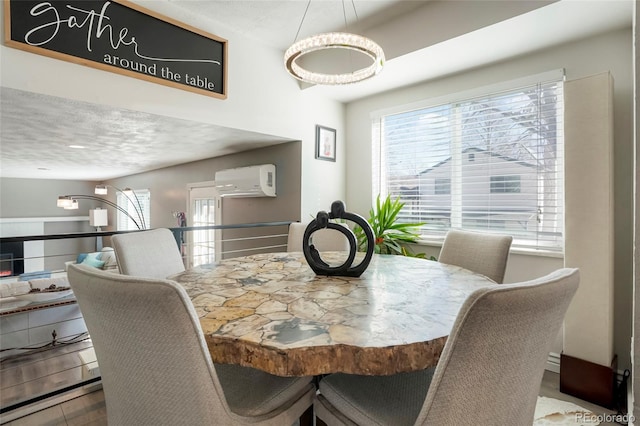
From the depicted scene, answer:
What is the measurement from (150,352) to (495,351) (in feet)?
2.40

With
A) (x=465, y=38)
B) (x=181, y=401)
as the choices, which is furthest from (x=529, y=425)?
(x=465, y=38)

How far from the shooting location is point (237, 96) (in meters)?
2.70

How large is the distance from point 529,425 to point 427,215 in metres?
2.41

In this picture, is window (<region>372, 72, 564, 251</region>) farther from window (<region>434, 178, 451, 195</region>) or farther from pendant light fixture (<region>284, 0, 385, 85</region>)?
pendant light fixture (<region>284, 0, 385, 85</region>)

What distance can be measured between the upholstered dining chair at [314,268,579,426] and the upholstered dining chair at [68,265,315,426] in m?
0.48

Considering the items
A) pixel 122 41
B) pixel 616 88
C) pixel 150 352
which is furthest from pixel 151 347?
pixel 616 88

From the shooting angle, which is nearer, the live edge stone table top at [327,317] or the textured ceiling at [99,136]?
the live edge stone table top at [327,317]

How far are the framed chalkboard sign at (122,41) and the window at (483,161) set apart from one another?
1813mm

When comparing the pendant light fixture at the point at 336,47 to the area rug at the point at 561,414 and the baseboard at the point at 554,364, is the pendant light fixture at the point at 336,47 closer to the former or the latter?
the area rug at the point at 561,414

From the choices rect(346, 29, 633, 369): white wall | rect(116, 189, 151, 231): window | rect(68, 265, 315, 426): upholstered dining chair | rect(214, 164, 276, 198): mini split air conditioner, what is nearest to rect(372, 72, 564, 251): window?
rect(346, 29, 633, 369): white wall

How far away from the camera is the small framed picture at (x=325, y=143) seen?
11.1 ft

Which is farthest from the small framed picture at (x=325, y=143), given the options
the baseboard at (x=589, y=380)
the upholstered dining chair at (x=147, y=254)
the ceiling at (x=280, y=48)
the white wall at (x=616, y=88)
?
the baseboard at (x=589, y=380)

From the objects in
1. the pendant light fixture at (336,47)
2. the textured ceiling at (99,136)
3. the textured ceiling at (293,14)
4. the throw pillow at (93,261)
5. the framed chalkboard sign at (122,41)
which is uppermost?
the textured ceiling at (293,14)

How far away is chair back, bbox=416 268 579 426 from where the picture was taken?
602mm
